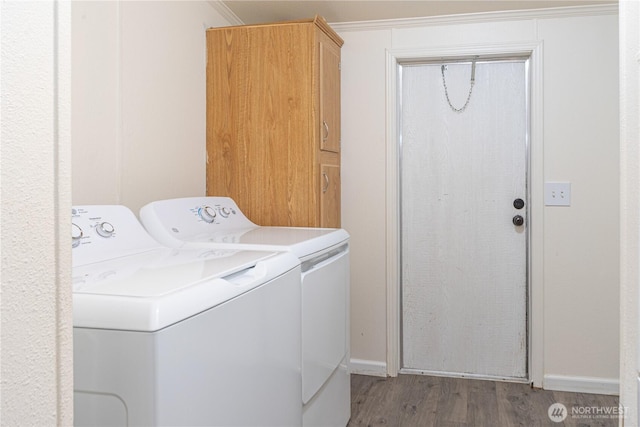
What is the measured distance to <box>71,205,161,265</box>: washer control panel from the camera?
1.53 metres

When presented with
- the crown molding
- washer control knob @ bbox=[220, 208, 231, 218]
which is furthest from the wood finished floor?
the crown molding

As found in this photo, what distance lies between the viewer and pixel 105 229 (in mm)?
1672

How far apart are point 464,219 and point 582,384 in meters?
1.06

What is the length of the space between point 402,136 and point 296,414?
6.33 ft

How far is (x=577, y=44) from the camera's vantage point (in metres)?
2.88

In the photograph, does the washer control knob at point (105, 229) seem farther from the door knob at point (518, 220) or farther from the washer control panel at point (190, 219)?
the door knob at point (518, 220)

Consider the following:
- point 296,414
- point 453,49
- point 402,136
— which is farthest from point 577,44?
point 296,414

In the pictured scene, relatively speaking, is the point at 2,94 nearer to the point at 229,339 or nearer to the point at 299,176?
the point at 229,339

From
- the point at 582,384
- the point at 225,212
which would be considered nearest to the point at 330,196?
the point at 225,212

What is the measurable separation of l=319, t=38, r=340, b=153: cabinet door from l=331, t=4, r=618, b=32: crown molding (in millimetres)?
195

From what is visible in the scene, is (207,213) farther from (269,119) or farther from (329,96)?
(329,96)

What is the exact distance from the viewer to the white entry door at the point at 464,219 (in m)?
3.08

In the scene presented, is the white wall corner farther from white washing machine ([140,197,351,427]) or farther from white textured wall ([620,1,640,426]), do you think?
white textured wall ([620,1,640,426])

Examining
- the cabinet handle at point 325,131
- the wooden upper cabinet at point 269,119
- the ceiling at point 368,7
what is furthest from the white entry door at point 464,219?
the wooden upper cabinet at point 269,119
